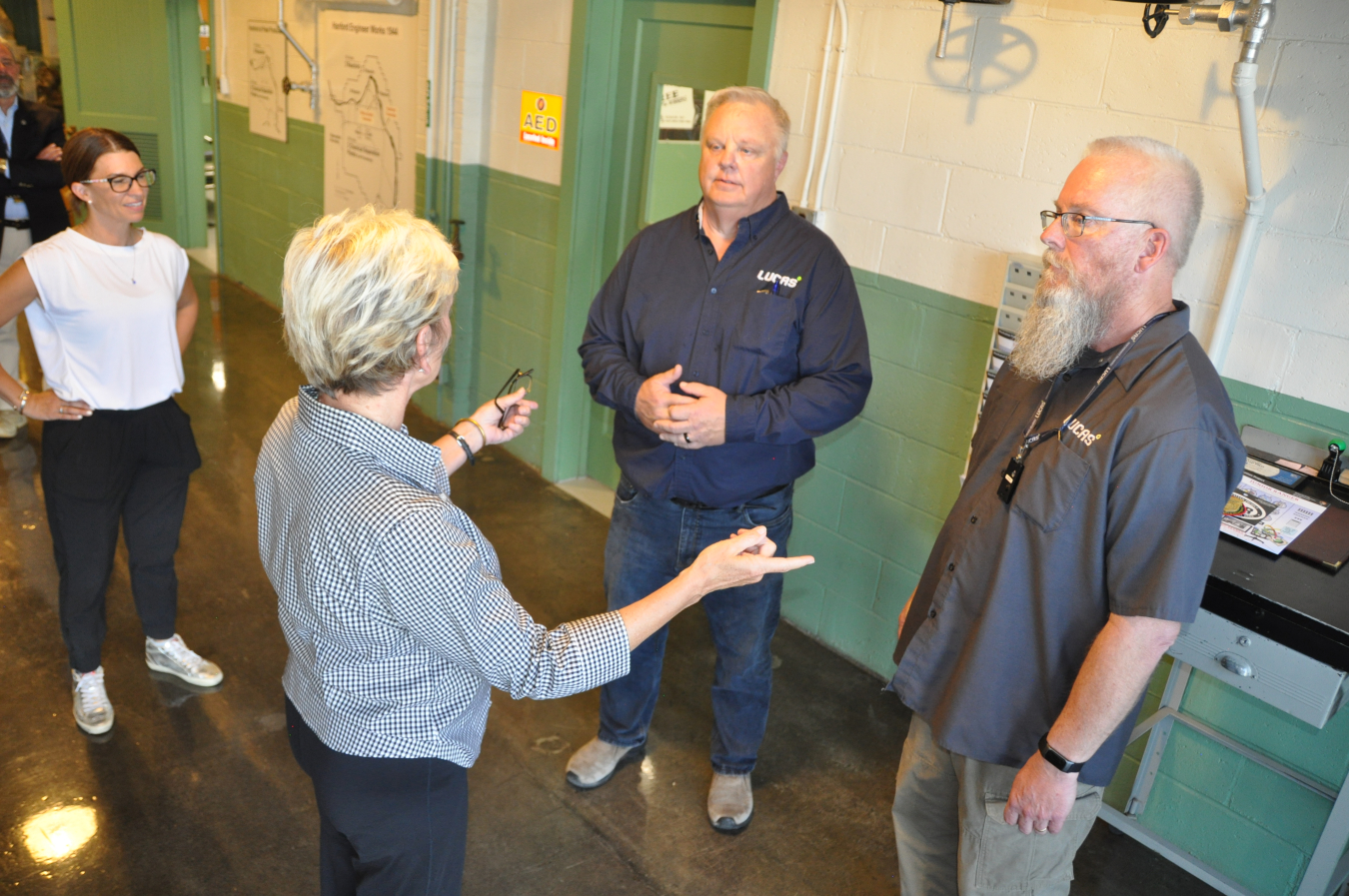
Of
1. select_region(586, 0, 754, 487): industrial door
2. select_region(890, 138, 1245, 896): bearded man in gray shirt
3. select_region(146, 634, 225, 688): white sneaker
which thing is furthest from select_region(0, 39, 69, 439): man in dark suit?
select_region(890, 138, 1245, 896): bearded man in gray shirt

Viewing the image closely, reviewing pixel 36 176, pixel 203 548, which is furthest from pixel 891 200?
pixel 36 176

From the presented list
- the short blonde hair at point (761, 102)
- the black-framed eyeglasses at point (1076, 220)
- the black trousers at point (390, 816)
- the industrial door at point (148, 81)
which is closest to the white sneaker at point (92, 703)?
the black trousers at point (390, 816)

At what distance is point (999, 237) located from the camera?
8.79 ft

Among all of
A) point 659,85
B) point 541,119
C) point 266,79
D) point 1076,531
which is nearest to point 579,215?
point 541,119

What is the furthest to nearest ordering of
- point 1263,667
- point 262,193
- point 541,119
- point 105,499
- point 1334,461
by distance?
1. point 262,193
2. point 541,119
3. point 105,499
4. point 1334,461
5. point 1263,667

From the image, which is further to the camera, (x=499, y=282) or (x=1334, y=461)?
(x=499, y=282)

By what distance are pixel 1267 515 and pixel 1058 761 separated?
818 mm

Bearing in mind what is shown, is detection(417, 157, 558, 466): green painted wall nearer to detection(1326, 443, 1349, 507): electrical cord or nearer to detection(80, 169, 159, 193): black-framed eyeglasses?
detection(80, 169, 159, 193): black-framed eyeglasses

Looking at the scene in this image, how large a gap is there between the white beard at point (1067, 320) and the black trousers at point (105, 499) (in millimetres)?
2175

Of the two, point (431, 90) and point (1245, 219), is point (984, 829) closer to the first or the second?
point (1245, 219)

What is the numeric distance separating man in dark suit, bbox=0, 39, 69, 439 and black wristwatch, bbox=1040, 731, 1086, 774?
4.24m

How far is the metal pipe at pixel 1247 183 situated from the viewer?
6.60ft

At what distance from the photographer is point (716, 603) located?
2.49 metres

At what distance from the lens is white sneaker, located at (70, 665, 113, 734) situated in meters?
2.63
